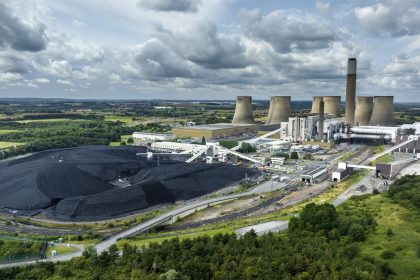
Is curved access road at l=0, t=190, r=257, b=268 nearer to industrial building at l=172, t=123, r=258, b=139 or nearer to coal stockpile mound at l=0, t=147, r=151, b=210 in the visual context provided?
coal stockpile mound at l=0, t=147, r=151, b=210

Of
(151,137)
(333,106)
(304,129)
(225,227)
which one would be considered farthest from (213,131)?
(225,227)

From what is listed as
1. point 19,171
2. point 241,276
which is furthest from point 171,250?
point 19,171

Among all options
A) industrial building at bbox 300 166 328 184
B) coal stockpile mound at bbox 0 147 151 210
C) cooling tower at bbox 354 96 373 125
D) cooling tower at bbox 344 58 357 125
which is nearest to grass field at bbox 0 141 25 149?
coal stockpile mound at bbox 0 147 151 210

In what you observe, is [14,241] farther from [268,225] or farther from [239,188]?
[239,188]

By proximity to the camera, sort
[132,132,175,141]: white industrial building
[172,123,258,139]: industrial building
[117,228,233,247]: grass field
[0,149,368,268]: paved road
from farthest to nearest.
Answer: [132,132,175,141]: white industrial building → [172,123,258,139]: industrial building → [117,228,233,247]: grass field → [0,149,368,268]: paved road

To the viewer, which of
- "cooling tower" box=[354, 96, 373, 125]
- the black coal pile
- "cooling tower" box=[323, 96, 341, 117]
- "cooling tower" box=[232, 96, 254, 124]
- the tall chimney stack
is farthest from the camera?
"cooling tower" box=[323, 96, 341, 117]

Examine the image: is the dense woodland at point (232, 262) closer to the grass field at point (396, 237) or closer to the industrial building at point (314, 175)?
the grass field at point (396, 237)
